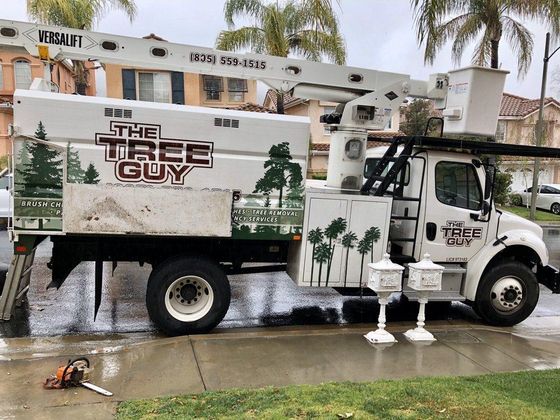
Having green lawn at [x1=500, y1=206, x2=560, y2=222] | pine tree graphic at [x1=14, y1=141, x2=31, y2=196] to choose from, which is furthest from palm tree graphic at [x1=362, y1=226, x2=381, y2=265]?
green lawn at [x1=500, y1=206, x2=560, y2=222]

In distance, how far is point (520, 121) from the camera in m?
32.2

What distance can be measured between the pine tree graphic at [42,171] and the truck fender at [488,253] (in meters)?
5.32

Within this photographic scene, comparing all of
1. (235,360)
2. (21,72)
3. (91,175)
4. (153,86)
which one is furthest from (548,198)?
(21,72)

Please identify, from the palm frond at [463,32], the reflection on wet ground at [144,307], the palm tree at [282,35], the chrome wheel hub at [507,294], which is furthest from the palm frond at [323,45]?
the chrome wheel hub at [507,294]

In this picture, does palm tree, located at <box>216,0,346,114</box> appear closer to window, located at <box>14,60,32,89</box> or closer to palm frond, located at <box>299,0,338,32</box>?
palm frond, located at <box>299,0,338,32</box>

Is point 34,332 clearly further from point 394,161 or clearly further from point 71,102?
point 394,161

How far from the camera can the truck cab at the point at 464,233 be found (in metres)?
6.66

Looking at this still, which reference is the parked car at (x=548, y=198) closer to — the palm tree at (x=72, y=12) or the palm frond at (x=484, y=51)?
the palm frond at (x=484, y=51)

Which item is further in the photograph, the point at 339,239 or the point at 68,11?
the point at 68,11

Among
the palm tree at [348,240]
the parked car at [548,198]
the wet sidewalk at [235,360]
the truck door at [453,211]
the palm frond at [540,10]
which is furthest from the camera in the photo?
the parked car at [548,198]

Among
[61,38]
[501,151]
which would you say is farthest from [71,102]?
[501,151]

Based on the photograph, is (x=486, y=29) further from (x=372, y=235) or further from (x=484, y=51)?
(x=372, y=235)

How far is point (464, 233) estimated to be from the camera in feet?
22.2

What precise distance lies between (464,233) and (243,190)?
3144mm
